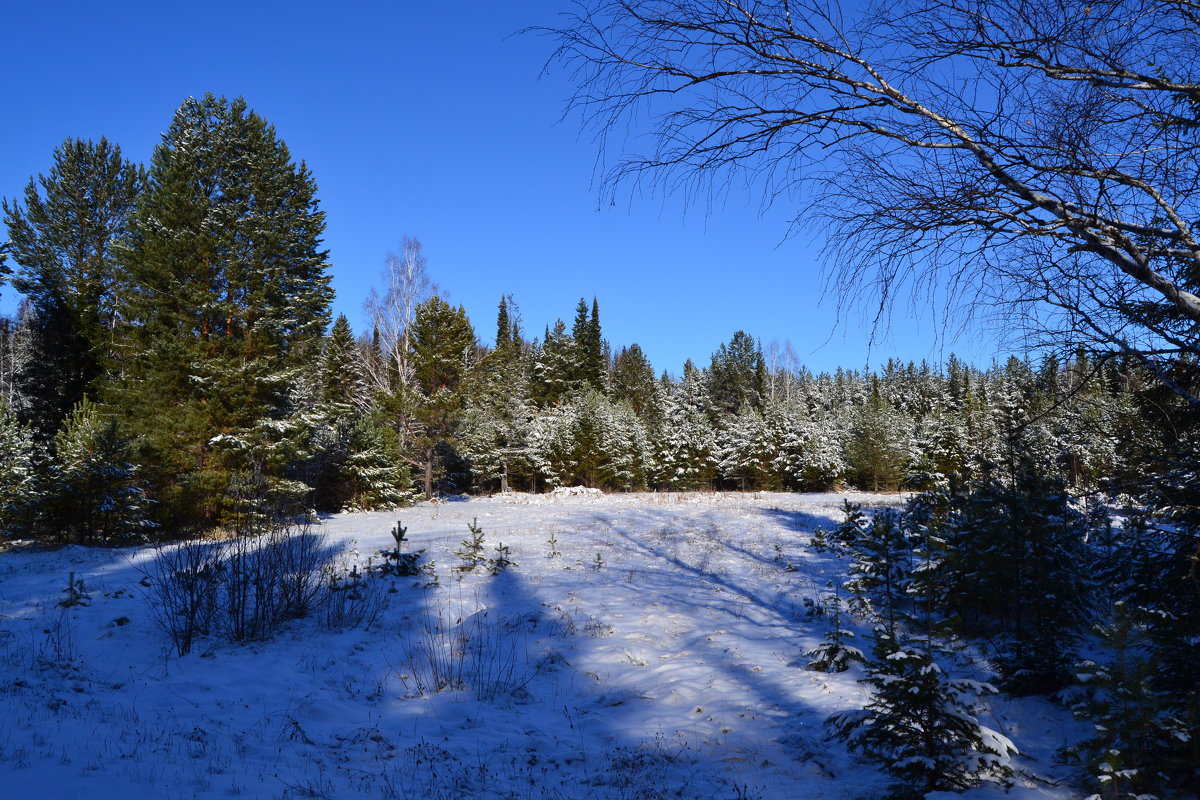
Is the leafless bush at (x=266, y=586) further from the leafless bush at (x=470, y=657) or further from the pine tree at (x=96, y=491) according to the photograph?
the pine tree at (x=96, y=491)

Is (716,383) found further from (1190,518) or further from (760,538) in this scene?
(1190,518)

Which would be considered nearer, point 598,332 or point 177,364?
point 177,364

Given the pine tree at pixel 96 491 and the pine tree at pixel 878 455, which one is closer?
the pine tree at pixel 96 491

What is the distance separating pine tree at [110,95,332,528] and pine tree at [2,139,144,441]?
488cm

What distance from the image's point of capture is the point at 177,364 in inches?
655

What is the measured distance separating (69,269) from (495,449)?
21.1m

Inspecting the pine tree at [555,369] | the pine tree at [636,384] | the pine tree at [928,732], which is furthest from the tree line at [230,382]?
the pine tree at [636,384]

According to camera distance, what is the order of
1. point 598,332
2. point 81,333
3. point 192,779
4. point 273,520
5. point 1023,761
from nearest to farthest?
point 192,779
point 1023,761
point 273,520
point 81,333
point 598,332

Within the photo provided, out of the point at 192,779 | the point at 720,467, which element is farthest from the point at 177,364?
the point at 720,467

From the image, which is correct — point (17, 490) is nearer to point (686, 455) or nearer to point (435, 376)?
point (435, 376)

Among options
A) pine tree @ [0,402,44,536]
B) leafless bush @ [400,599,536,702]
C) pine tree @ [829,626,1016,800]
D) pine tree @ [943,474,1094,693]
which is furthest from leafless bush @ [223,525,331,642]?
pine tree @ [943,474,1094,693]

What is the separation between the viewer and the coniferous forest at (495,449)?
386cm

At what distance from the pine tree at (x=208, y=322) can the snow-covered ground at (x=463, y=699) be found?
5.54m

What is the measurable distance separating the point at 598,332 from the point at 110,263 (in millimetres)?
40821
